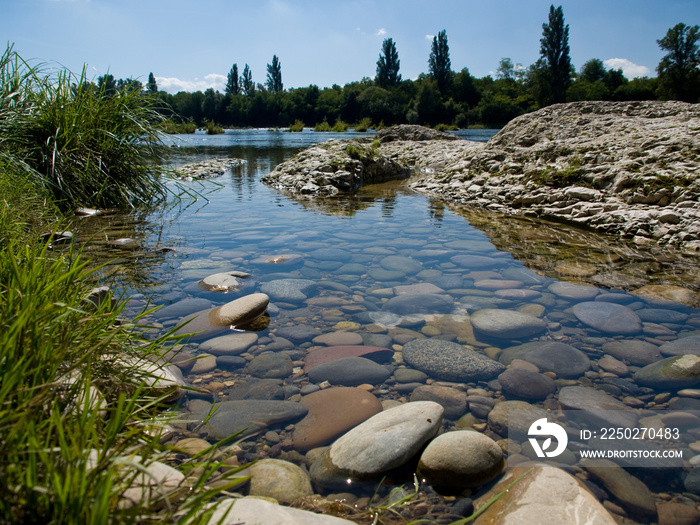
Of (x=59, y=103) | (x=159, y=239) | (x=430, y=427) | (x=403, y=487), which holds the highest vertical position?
(x=59, y=103)

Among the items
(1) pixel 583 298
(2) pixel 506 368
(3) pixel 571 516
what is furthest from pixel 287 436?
(1) pixel 583 298

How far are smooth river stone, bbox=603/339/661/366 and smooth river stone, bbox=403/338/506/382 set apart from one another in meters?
0.73

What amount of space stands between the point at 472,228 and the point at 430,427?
14.9 feet

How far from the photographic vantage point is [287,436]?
183cm

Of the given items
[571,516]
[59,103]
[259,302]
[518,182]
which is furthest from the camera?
[518,182]

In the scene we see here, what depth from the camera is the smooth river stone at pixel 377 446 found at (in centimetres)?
156

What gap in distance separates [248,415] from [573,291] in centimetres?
275

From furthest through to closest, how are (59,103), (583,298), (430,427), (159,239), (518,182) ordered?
(518,182), (59,103), (159,239), (583,298), (430,427)

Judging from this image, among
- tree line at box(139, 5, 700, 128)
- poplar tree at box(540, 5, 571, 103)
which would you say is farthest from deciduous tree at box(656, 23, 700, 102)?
poplar tree at box(540, 5, 571, 103)

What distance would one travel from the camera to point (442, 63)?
78875mm

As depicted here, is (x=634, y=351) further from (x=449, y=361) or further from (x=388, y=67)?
(x=388, y=67)

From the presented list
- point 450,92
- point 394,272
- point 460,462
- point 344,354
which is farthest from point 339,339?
point 450,92

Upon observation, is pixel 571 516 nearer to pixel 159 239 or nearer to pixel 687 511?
pixel 687 511

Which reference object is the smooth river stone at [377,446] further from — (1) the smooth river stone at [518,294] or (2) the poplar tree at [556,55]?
(2) the poplar tree at [556,55]
